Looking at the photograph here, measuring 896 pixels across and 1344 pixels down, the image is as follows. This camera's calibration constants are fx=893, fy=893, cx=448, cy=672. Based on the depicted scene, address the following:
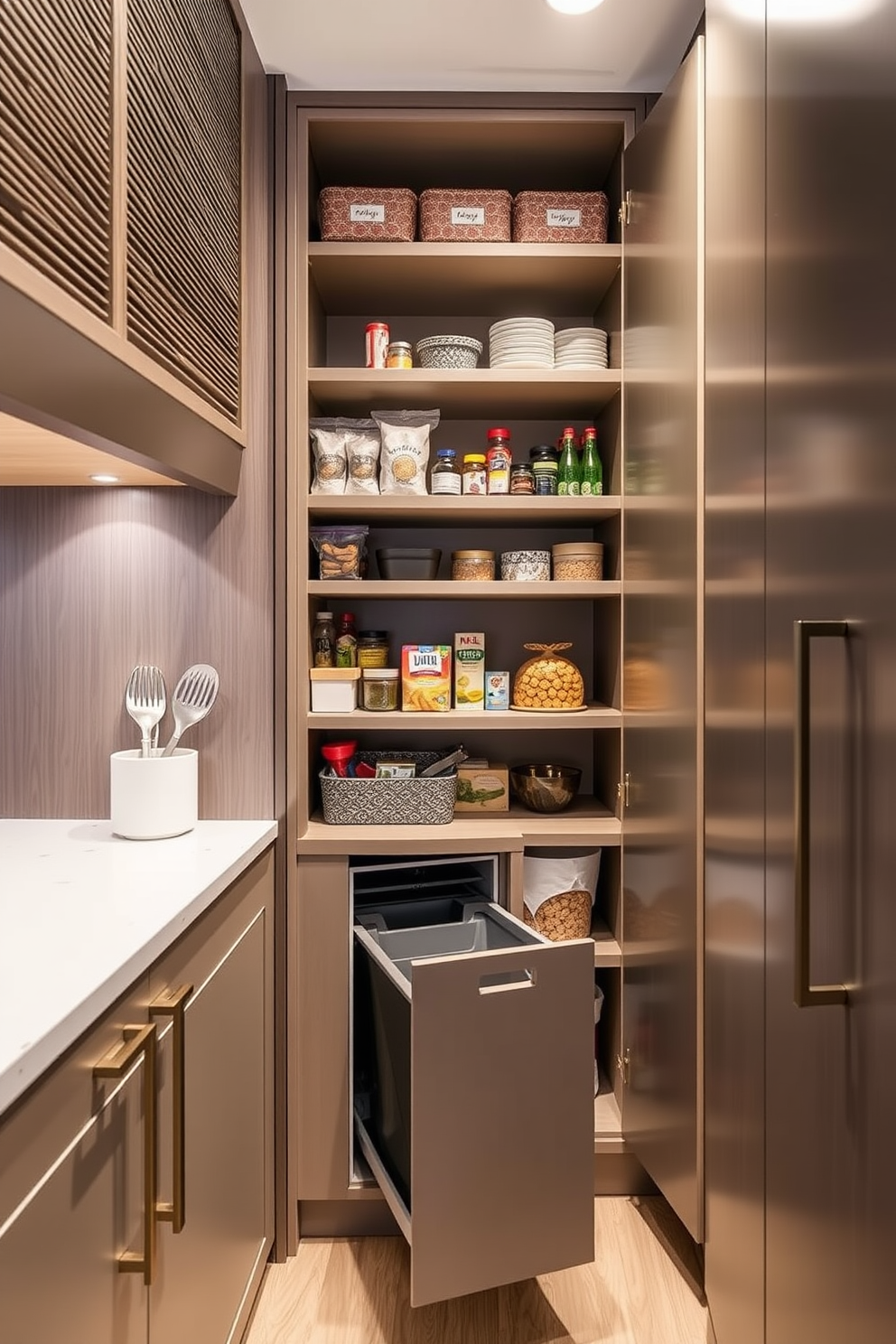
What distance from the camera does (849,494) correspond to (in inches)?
38.3

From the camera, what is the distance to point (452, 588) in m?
2.00

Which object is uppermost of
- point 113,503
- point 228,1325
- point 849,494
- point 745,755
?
point 113,503

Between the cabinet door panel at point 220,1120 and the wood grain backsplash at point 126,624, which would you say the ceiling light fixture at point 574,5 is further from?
the cabinet door panel at point 220,1120

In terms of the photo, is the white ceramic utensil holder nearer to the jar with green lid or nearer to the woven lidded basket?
the woven lidded basket

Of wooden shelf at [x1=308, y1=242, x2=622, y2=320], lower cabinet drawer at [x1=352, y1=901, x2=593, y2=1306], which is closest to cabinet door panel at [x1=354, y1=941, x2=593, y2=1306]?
lower cabinet drawer at [x1=352, y1=901, x2=593, y2=1306]

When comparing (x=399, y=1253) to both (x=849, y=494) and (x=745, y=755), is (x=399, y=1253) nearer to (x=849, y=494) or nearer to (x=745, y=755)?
(x=745, y=755)

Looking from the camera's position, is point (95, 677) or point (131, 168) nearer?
point (131, 168)

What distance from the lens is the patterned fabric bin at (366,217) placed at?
1997mm

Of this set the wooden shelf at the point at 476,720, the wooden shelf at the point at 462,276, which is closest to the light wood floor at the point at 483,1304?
the wooden shelf at the point at 476,720

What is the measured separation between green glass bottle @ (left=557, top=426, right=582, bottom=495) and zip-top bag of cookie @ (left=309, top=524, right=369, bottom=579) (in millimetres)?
479

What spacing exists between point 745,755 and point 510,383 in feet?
3.49

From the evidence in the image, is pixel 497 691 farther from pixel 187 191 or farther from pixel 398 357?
pixel 187 191

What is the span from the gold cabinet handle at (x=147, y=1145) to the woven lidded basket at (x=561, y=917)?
3.70 ft

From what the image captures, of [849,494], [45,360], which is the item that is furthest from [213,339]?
[849,494]
